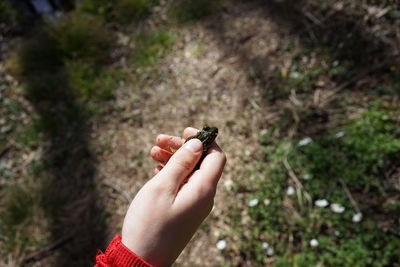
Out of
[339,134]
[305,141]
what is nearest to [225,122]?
[305,141]

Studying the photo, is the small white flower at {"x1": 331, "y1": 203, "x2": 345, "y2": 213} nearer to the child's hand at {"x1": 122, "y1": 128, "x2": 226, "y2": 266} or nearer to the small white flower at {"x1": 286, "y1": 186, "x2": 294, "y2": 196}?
the small white flower at {"x1": 286, "y1": 186, "x2": 294, "y2": 196}

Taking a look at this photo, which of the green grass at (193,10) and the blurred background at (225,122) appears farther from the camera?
the green grass at (193,10)

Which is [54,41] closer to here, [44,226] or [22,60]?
[22,60]

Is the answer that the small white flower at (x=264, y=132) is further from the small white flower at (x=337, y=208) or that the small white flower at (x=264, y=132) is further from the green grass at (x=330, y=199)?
the small white flower at (x=337, y=208)

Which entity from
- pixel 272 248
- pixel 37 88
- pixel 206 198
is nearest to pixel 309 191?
pixel 272 248

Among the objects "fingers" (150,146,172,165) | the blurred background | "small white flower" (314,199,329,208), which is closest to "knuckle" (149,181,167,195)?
"fingers" (150,146,172,165)

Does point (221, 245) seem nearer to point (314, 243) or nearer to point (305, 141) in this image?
point (314, 243)

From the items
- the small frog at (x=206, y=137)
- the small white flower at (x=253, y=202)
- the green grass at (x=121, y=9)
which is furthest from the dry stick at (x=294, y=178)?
the green grass at (x=121, y=9)
